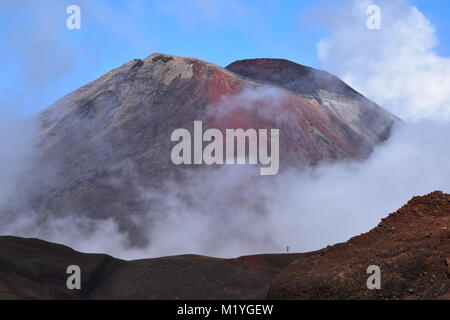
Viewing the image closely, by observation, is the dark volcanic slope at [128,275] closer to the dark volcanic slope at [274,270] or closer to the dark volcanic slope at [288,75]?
the dark volcanic slope at [274,270]

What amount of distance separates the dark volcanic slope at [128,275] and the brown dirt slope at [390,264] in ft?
8.51

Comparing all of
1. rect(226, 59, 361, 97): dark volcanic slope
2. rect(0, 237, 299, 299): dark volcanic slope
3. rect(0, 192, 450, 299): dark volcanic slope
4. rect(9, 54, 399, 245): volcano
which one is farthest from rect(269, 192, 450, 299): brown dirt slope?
rect(226, 59, 361, 97): dark volcanic slope

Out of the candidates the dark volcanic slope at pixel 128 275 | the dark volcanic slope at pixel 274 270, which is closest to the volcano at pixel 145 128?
the dark volcanic slope at pixel 128 275

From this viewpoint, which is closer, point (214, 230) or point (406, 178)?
point (214, 230)

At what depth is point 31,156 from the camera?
191 ft

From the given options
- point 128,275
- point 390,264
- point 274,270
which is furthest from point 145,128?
point 390,264

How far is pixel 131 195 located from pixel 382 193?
23860mm

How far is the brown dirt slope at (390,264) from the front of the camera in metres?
15.9

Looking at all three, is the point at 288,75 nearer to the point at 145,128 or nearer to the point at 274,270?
the point at 145,128

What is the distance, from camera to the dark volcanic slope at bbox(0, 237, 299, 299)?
65.7 ft
